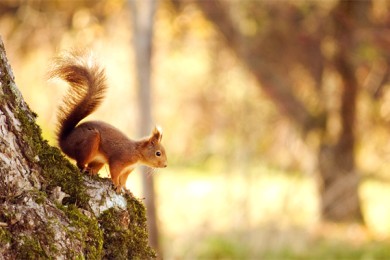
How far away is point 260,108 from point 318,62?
895mm

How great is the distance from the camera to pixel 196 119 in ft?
37.9

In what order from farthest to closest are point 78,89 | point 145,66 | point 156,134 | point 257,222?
1. point 257,222
2. point 145,66
3. point 156,134
4. point 78,89

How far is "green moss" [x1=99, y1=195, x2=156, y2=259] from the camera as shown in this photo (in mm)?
2191

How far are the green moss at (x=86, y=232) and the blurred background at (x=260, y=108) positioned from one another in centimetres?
533

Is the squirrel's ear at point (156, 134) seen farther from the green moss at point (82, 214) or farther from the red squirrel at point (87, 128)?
the green moss at point (82, 214)

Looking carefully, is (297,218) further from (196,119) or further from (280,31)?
(196,119)

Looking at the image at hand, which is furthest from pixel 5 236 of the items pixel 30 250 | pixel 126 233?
pixel 126 233

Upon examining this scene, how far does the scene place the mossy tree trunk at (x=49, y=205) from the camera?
78.7 inches

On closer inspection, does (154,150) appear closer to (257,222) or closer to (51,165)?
(51,165)

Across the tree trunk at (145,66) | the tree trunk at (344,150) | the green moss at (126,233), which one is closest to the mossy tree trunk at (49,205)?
the green moss at (126,233)

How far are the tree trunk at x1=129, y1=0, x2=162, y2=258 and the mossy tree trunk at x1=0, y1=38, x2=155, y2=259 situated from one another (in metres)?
4.30

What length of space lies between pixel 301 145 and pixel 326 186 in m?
0.57

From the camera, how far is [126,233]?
2.22 metres

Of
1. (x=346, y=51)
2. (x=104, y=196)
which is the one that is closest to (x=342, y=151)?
(x=346, y=51)
